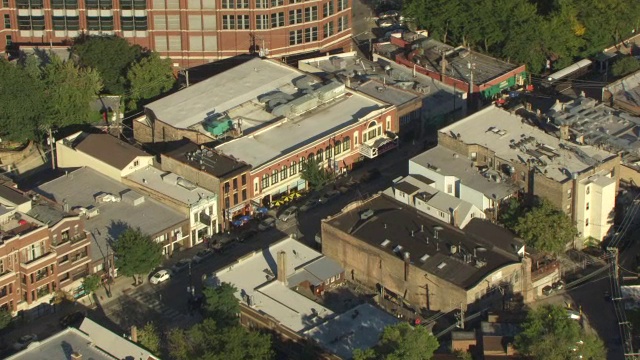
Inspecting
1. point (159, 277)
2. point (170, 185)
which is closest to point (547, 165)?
point (170, 185)

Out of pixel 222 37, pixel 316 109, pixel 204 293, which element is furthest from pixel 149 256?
pixel 222 37

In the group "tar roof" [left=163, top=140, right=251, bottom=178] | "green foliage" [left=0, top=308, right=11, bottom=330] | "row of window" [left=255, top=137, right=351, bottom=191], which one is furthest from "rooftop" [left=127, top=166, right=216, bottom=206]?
"green foliage" [left=0, top=308, right=11, bottom=330]

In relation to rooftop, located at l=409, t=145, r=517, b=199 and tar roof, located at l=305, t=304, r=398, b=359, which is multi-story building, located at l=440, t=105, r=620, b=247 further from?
tar roof, located at l=305, t=304, r=398, b=359

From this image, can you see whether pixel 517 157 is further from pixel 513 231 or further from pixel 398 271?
pixel 398 271

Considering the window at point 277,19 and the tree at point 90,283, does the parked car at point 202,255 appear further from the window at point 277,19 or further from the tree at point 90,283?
the window at point 277,19

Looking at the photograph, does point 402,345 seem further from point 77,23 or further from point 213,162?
point 77,23

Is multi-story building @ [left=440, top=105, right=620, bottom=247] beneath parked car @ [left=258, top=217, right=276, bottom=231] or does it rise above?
above
